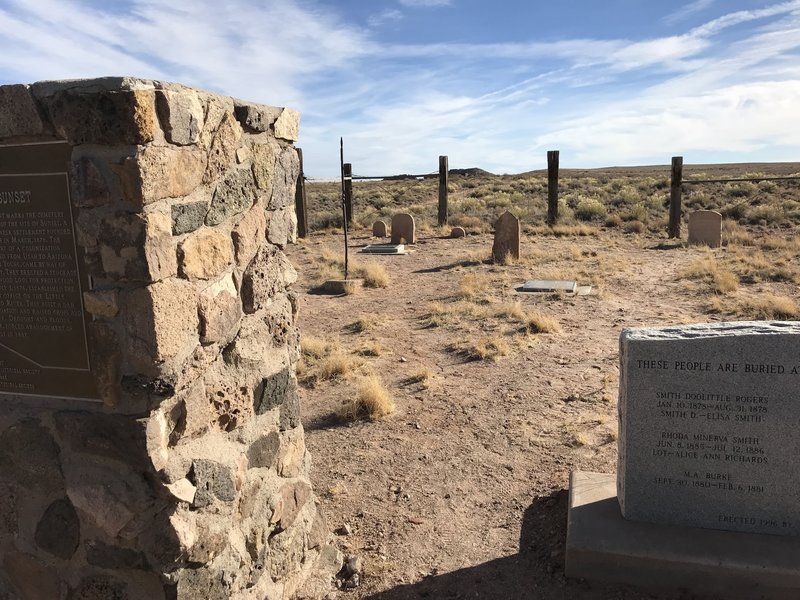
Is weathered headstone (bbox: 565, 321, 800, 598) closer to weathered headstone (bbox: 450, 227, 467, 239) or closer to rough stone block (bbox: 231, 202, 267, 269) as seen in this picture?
rough stone block (bbox: 231, 202, 267, 269)

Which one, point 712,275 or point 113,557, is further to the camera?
point 712,275

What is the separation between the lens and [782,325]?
348 centimetres

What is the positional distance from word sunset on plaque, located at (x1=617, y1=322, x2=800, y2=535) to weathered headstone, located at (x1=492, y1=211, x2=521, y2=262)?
385 inches

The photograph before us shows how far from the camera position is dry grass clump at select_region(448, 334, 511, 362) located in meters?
7.41

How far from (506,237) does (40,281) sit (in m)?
11.5

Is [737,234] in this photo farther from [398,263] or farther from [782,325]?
[782,325]

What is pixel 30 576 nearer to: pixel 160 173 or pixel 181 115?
pixel 160 173

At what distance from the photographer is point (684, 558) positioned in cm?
329

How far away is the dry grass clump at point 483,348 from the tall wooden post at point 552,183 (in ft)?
37.2

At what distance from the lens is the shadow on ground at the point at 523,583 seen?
11.0ft

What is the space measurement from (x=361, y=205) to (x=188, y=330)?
86.5 feet

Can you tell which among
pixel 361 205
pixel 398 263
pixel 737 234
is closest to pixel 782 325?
pixel 398 263

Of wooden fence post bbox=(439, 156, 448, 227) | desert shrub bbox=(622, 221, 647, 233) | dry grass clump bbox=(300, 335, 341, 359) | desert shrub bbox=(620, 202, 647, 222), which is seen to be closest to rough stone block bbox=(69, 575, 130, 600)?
dry grass clump bbox=(300, 335, 341, 359)

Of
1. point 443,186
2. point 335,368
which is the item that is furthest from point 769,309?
point 443,186
